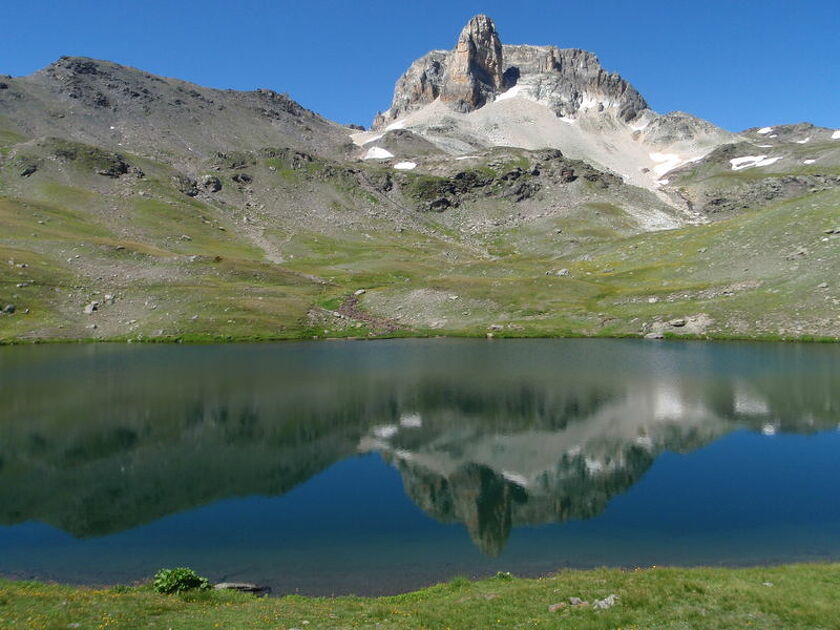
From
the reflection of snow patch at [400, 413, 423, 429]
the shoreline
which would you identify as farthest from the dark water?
the shoreline

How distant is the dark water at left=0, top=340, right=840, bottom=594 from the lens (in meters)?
22.1

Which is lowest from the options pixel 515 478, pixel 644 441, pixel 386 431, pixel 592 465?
pixel 515 478

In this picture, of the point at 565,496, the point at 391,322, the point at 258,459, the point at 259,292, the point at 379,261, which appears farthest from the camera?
the point at 379,261

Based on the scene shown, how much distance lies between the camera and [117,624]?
45.4 feet

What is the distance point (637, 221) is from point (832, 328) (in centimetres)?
13201

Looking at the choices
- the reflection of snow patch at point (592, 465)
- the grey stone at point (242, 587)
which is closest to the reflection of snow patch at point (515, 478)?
the reflection of snow patch at point (592, 465)

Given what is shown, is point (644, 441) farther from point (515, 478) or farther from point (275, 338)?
point (275, 338)

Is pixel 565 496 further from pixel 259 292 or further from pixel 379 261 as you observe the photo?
pixel 379 261

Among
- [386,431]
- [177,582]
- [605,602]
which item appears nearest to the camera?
[605,602]

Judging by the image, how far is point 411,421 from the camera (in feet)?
135

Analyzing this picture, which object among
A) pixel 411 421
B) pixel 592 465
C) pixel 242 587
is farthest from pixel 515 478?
pixel 242 587

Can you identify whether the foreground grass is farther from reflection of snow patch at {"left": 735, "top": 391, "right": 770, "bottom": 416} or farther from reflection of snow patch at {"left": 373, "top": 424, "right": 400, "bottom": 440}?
reflection of snow patch at {"left": 735, "top": 391, "right": 770, "bottom": 416}

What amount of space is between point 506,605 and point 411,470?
17.0 meters

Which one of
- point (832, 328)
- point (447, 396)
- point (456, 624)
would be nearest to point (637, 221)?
point (832, 328)
